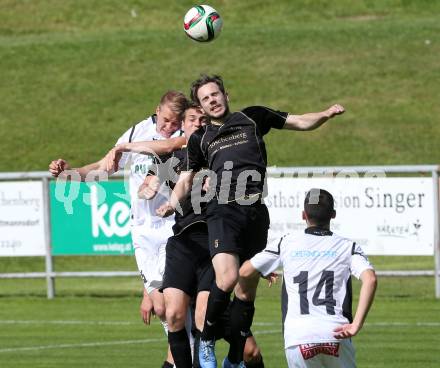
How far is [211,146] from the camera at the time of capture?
924 cm

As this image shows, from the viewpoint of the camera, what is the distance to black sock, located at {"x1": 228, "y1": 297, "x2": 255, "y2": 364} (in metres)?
9.16

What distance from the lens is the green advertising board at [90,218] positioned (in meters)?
17.2

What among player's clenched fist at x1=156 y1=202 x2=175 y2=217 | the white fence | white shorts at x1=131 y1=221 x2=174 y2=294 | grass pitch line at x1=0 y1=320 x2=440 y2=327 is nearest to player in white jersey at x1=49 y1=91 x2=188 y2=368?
white shorts at x1=131 y1=221 x2=174 y2=294

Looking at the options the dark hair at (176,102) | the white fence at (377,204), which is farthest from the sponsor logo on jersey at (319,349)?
the white fence at (377,204)

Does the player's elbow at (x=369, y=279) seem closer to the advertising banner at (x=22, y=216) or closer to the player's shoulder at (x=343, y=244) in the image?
the player's shoulder at (x=343, y=244)

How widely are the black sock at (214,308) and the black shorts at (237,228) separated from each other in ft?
0.99

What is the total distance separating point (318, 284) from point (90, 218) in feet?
34.1

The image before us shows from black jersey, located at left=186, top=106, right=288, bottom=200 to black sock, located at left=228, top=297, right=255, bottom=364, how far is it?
0.85 m

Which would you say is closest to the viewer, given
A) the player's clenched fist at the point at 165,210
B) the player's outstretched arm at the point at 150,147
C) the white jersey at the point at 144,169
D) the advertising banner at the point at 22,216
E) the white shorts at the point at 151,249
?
the player's clenched fist at the point at 165,210

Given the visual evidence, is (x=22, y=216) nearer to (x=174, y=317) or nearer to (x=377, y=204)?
(x=377, y=204)

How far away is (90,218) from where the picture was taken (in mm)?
17391

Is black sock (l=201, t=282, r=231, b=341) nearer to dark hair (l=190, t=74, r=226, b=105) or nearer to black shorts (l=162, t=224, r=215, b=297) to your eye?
black shorts (l=162, t=224, r=215, b=297)

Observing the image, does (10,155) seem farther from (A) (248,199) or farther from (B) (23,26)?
(A) (248,199)

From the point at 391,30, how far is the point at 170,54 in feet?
23.4
